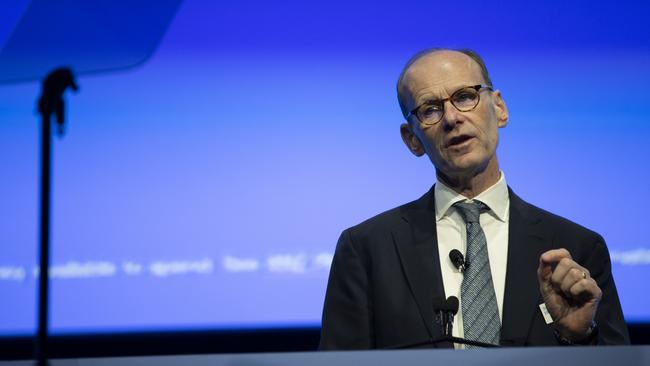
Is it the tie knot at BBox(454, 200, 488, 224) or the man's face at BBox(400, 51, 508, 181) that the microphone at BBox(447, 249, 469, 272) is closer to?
the tie knot at BBox(454, 200, 488, 224)

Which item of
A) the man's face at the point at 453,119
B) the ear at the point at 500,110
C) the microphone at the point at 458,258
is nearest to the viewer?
the microphone at the point at 458,258

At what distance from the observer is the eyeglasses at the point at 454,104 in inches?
88.1

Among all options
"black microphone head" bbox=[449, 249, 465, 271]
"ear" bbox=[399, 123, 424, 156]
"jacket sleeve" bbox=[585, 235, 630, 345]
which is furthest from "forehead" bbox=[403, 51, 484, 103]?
"jacket sleeve" bbox=[585, 235, 630, 345]

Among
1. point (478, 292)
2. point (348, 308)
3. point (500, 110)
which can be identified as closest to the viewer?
point (478, 292)

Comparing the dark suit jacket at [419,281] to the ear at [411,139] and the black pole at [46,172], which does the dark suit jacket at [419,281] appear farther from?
the black pole at [46,172]

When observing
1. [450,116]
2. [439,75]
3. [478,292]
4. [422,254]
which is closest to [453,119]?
[450,116]

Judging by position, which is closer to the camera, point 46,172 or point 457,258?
point 46,172

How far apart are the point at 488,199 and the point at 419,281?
0.31 metres

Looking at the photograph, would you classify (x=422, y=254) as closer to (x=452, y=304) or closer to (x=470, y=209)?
(x=470, y=209)

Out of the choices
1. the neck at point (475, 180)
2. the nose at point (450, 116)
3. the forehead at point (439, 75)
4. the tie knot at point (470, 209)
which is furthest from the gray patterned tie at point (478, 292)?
the forehead at point (439, 75)

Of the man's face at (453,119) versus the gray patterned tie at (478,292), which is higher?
the man's face at (453,119)

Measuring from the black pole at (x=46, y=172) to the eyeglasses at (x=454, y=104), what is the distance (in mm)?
981

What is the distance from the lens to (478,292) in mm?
1998

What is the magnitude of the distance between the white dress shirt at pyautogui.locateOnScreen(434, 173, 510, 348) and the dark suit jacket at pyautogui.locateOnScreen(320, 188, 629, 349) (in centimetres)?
2
